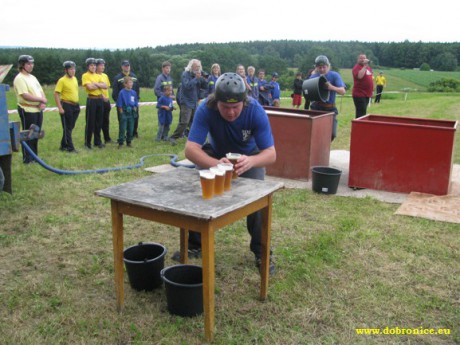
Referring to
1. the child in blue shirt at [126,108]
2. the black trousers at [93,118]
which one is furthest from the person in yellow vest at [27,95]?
the child in blue shirt at [126,108]

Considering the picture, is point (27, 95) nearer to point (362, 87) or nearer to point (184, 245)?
point (184, 245)

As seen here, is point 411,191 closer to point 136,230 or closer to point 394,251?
point 394,251

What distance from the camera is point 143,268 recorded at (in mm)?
3621

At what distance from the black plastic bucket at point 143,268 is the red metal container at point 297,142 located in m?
3.75

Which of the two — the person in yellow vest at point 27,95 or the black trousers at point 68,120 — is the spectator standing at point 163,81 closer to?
the black trousers at point 68,120

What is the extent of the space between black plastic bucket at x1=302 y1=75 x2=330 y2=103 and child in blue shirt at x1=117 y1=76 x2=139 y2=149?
12.8 feet

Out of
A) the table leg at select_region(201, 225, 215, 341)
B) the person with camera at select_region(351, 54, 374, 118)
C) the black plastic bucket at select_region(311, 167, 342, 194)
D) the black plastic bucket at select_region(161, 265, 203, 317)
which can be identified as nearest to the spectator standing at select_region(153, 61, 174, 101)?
the person with camera at select_region(351, 54, 374, 118)

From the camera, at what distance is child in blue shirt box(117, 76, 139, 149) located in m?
9.77

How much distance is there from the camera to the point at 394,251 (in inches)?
180

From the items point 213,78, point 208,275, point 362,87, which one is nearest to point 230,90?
point 208,275

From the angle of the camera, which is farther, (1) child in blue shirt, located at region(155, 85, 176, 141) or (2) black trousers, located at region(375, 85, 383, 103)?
(2) black trousers, located at region(375, 85, 383, 103)

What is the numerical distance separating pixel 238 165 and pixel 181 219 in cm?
71

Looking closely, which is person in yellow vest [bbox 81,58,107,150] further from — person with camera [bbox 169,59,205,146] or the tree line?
the tree line

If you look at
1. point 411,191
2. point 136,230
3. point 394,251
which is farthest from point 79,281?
point 411,191
